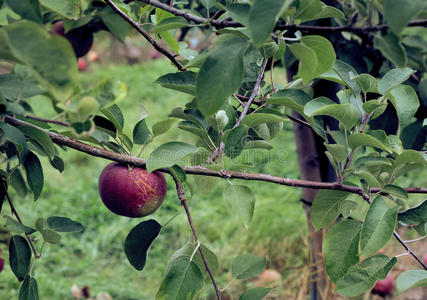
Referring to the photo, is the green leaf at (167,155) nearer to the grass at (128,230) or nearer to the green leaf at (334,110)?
the green leaf at (334,110)

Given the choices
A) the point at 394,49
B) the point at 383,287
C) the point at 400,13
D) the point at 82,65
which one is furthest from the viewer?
the point at 82,65

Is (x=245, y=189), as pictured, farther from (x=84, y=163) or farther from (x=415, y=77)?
(x=84, y=163)

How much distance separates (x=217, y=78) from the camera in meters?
0.47

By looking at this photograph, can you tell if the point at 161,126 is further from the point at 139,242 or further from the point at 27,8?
the point at 27,8

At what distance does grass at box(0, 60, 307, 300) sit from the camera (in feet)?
5.86

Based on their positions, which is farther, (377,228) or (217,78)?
(377,228)

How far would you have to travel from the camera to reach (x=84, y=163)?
3051 millimetres

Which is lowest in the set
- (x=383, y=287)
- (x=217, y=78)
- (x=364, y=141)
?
(x=383, y=287)

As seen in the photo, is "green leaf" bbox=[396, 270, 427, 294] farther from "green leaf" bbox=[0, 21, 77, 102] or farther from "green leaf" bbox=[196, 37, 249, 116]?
"green leaf" bbox=[0, 21, 77, 102]

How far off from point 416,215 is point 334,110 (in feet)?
0.66

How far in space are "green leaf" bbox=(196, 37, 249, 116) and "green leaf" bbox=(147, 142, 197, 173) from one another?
142 mm

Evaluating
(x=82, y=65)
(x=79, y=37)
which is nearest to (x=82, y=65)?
(x=82, y=65)

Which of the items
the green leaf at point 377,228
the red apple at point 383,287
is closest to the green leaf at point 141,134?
the green leaf at point 377,228

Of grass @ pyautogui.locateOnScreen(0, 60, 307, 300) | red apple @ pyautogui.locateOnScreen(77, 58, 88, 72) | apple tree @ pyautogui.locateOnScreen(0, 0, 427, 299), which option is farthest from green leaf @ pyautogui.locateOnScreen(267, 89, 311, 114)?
red apple @ pyautogui.locateOnScreen(77, 58, 88, 72)
